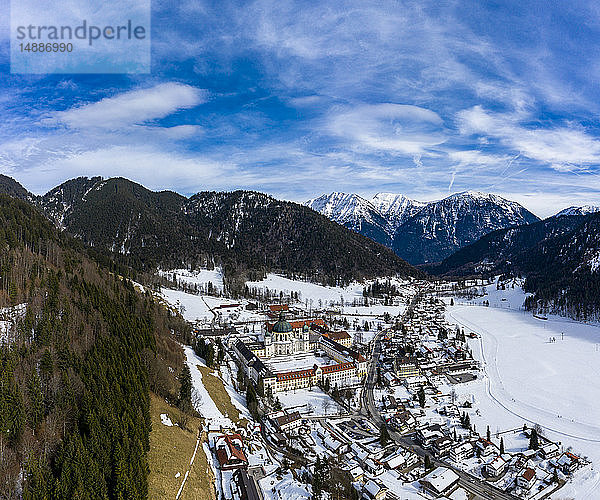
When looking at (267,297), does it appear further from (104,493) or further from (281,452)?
(104,493)

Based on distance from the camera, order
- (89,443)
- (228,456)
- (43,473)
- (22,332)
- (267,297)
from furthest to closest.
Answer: (267,297)
(228,456)
(22,332)
(89,443)
(43,473)

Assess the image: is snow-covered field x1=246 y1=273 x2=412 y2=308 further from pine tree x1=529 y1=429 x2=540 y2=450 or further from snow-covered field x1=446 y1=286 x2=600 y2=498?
pine tree x1=529 y1=429 x2=540 y2=450

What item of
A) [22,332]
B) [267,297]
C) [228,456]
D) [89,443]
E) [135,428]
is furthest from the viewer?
[267,297]

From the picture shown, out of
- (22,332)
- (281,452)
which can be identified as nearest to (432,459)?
(281,452)

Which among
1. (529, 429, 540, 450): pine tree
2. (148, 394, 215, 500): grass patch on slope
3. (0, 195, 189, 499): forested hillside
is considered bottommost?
(529, 429, 540, 450): pine tree

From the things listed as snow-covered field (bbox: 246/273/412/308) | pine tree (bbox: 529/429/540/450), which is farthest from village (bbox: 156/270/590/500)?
snow-covered field (bbox: 246/273/412/308)

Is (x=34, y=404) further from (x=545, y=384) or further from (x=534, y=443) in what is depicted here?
(x=545, y=384)
